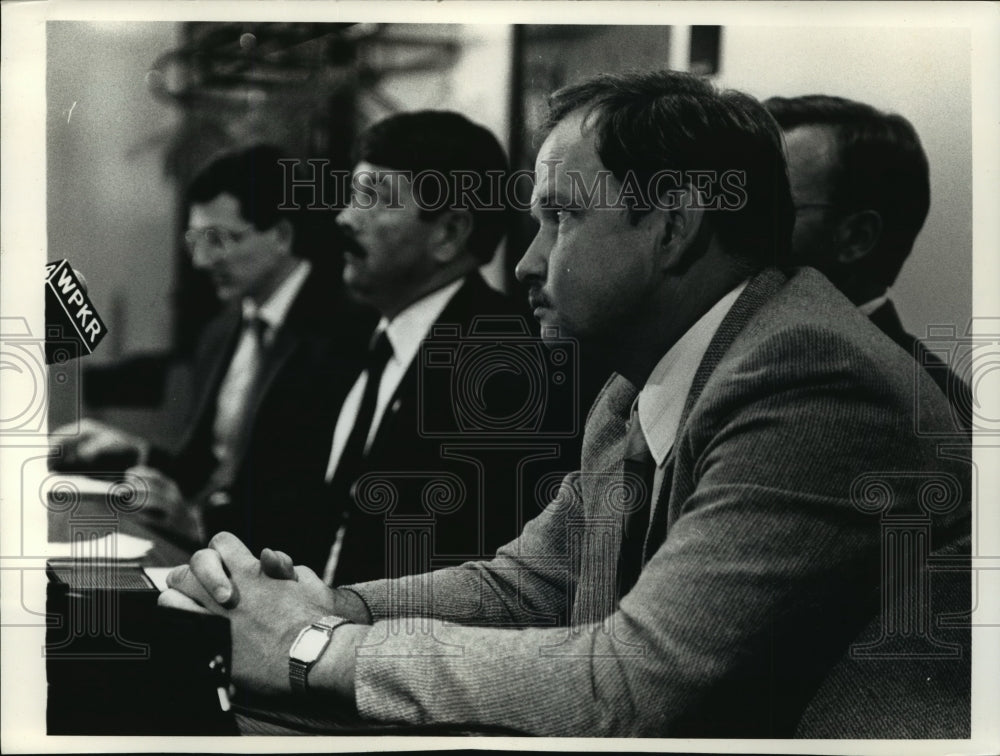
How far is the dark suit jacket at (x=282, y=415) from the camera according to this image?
10.7ft

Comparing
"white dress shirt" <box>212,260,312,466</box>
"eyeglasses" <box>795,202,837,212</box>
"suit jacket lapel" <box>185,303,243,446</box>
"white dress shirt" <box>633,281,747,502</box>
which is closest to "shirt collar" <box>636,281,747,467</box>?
"white dress shirt" <box>633,281,747,502</box>

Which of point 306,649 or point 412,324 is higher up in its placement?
point 412,324

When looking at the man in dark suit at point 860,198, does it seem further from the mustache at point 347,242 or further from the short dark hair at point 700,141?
the mustache at point 347,242

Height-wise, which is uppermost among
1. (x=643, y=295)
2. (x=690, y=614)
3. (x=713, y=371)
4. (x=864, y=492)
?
(x=643, y=295)

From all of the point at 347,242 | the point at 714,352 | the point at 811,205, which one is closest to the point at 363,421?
the point at 347,242

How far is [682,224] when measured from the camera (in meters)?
3.16

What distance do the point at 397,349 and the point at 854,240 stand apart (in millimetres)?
1279

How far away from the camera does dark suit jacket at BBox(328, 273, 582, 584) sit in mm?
3242

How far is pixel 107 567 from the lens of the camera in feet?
10.8

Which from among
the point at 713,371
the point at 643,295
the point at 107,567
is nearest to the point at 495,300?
the point at 643,295

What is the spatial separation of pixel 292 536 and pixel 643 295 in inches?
45.7

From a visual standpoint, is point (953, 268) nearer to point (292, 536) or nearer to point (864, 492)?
point (864, 492)

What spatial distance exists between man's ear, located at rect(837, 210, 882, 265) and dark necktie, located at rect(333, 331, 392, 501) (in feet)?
4.13

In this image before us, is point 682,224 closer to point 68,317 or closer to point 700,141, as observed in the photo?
point 700,141
